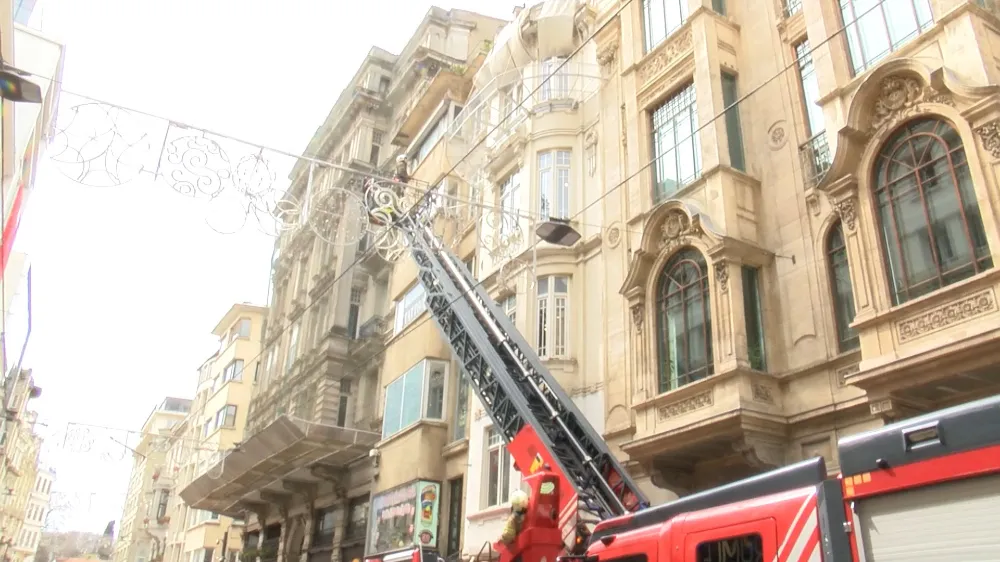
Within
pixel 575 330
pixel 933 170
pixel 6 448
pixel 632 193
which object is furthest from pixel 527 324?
pixel 6 448

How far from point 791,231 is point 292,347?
89.8 feet

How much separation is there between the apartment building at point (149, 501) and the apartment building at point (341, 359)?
2480 centimetres

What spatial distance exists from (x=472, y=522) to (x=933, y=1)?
1460 centimetres

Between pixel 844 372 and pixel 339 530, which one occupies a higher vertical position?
pixel 844 372

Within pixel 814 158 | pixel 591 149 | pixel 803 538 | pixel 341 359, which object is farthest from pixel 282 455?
pixel 803 538

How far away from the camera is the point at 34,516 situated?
102m

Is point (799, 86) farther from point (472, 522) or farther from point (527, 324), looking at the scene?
point (472, 522)

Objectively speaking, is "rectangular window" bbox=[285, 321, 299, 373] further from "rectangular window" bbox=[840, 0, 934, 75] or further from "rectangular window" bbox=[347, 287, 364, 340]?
"rectangular window" bbox=[840, 0, 934, 75]

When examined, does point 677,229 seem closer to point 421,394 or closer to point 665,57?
point 665,57

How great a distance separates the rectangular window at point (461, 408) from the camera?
832 inches

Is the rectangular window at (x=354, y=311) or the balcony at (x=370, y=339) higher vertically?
the rectangular window at (x=354, y=311)

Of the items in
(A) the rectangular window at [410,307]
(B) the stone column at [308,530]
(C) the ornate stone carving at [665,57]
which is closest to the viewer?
(C) the ornate stone carving at [665,57]

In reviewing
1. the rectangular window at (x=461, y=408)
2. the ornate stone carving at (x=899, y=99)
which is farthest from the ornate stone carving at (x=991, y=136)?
the rectangular window at (x=461, y=408)

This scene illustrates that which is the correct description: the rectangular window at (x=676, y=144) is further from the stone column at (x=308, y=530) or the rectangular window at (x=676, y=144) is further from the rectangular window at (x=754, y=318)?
the stone column at (x=308, y=530)
